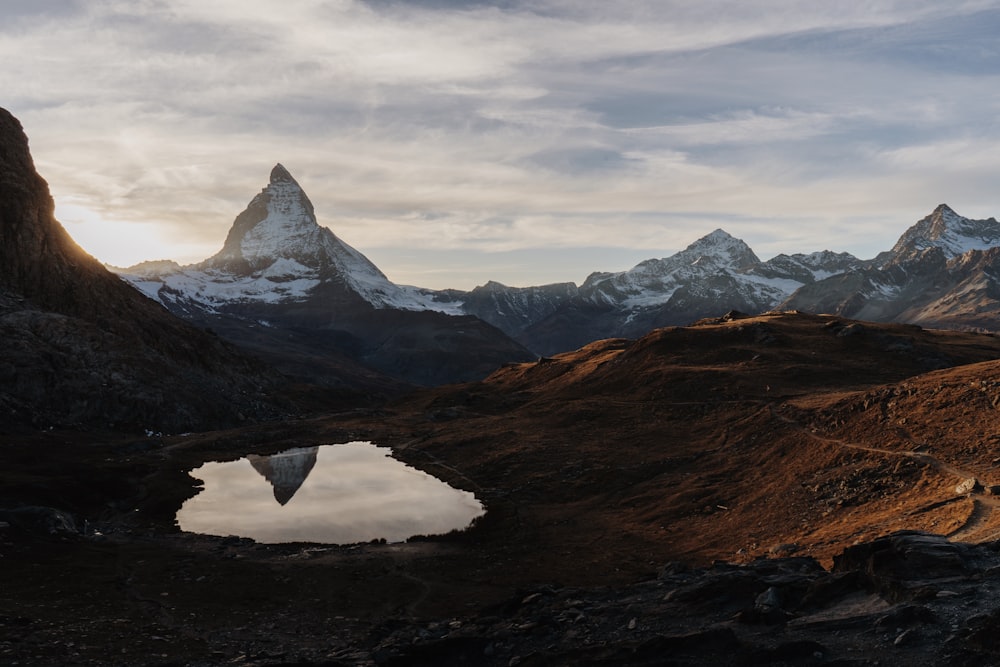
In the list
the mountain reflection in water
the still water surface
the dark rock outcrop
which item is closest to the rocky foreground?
the still water surface

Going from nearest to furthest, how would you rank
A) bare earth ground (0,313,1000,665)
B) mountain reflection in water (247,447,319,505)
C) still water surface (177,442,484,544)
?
bare earth ground (0,313,1000,665) → still water surface (177,442,484,544) → mountain reflection in water (247,447,319,505)

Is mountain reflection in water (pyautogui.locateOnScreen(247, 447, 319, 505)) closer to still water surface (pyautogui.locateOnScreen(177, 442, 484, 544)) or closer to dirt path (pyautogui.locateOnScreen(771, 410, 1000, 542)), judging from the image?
still water surface (pyautogui.locateOnScreen(177, 442, 484, 544))

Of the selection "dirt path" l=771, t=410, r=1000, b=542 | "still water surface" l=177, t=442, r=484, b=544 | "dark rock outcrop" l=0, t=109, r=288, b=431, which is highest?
"dark rock outcrop" l=0, t=109, r=288, b=431

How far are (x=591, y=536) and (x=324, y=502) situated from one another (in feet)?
106

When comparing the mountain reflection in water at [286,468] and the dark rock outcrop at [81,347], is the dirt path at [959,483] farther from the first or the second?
the dark rock outcrop at [81,347]

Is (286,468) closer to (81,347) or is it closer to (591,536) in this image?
(591,536)

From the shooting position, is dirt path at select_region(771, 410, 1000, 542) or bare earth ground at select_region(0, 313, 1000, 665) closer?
bare earth ground at select_region(0, 313, 1000, 665)

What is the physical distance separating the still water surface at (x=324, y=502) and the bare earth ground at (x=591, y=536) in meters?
3.17

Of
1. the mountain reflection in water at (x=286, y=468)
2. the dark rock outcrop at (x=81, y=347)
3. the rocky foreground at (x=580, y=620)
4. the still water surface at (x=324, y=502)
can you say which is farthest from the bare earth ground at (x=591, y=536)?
the dark rock outcrop at (x=81, y=347)

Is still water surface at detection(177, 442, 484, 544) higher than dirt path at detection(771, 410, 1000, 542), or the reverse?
dirt path at detection(771, 410, 1000, 542)

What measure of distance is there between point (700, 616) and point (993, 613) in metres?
10.6

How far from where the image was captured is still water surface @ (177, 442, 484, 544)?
199 ft

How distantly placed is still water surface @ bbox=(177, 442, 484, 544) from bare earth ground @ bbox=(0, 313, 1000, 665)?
10.4 feet

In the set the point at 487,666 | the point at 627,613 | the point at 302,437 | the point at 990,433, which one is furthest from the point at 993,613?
the point at 302,437
